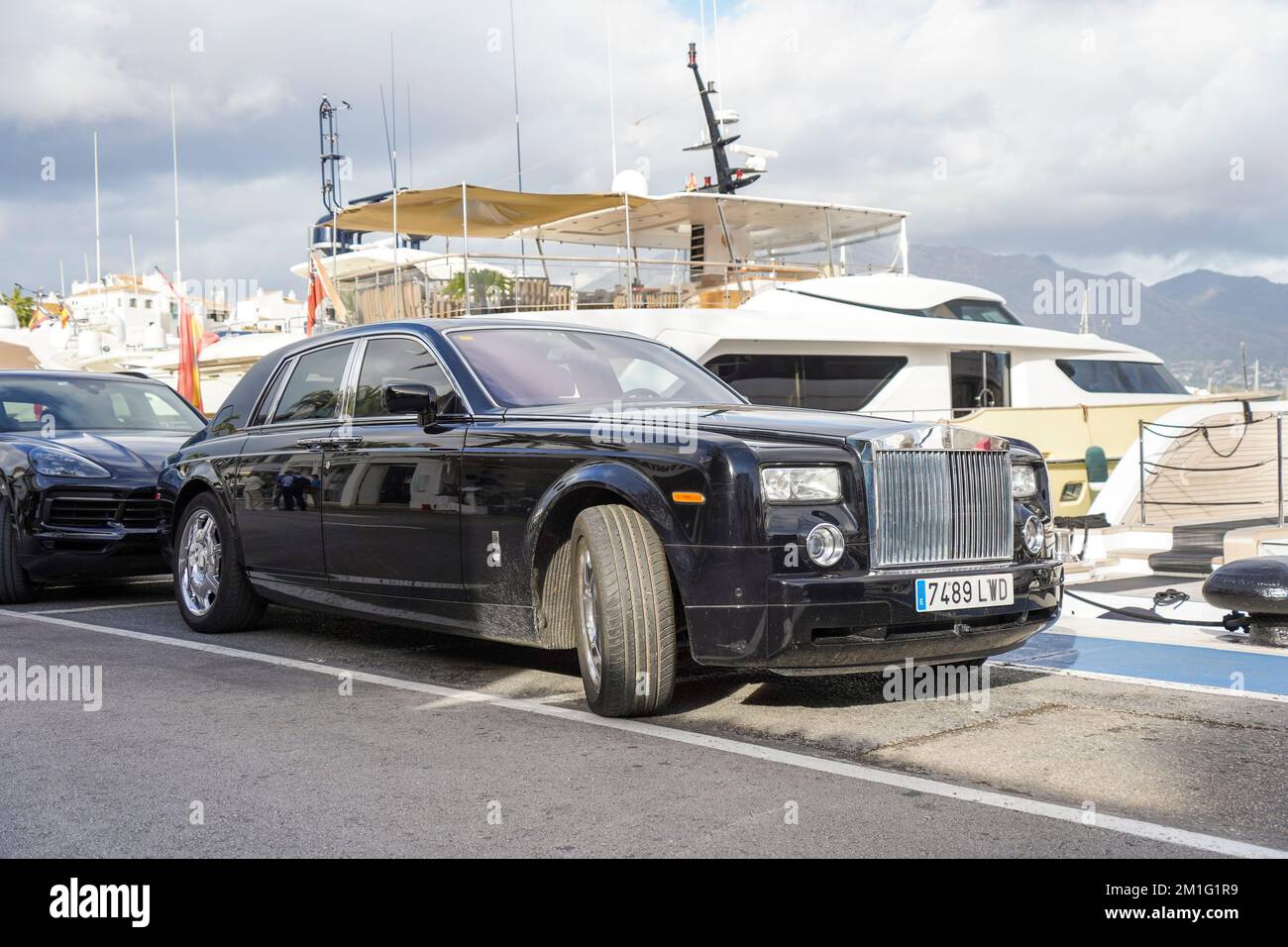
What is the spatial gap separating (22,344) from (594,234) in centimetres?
2651

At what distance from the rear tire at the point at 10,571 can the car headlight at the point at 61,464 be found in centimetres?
36

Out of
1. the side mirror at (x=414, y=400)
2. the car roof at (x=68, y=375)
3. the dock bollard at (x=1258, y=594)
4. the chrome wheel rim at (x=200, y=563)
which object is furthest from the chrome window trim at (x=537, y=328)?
the car roof at (x=68, y=375)

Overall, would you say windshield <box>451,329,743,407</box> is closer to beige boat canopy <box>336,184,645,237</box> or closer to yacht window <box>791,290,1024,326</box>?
beige boat canopy <box>336,184,645,237</box>

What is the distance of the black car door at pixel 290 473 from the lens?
256 inches

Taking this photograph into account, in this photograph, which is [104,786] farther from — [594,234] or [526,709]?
[594,234]

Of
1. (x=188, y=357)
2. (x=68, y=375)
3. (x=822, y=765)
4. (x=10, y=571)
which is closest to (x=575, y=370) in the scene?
(x=822, y=765)

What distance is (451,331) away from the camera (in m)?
6.16

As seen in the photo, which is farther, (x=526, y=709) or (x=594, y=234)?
(x=594, y=234)

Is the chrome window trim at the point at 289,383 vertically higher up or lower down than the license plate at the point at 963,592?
higher up

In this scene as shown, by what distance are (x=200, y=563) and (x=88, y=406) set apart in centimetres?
298

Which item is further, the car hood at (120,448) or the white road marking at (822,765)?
the car hood at (120,448)

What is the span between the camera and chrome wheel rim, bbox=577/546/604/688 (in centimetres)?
491

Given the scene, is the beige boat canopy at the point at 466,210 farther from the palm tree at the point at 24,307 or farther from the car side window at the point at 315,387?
the palm tree at the point at 24,307
